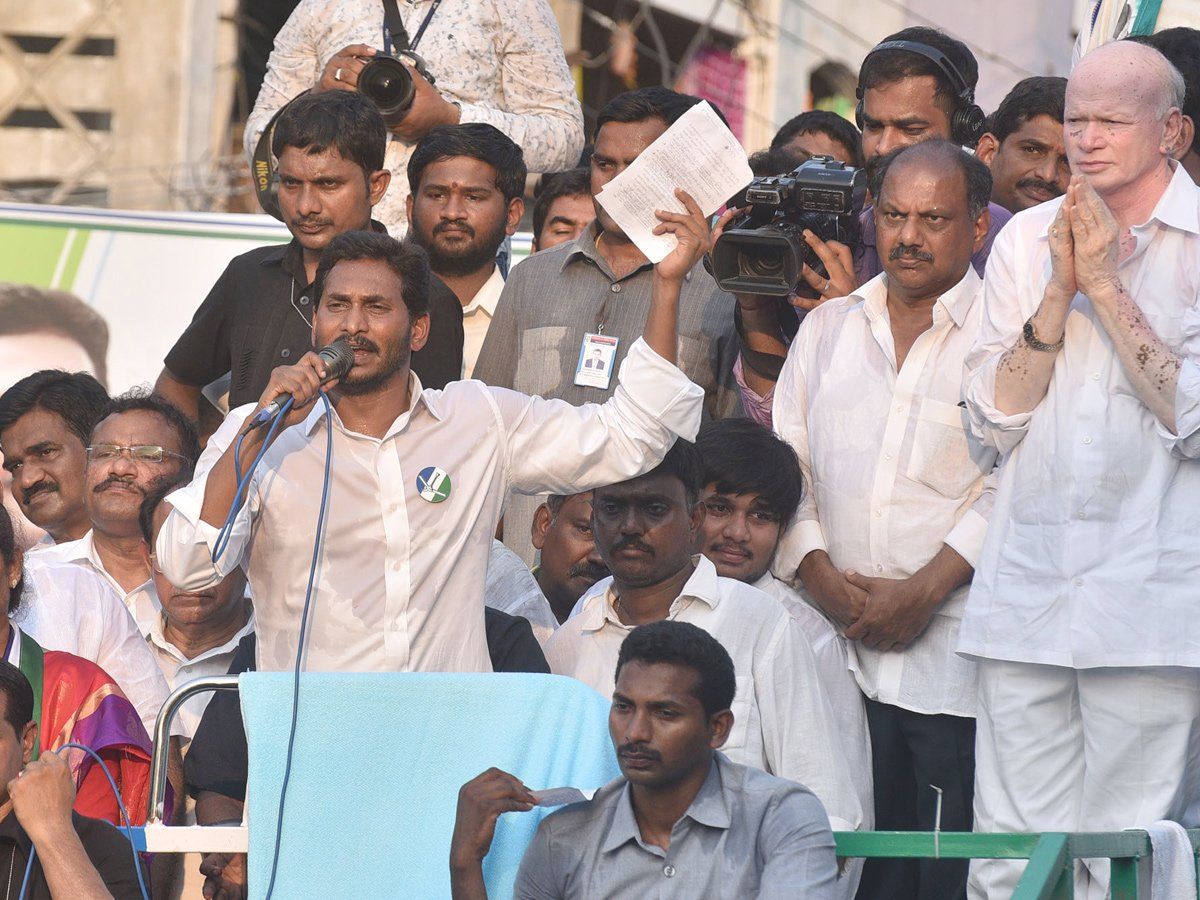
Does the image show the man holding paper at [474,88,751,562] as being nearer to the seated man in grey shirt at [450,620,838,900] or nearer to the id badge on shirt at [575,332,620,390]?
the id badge on shirt at [575,332,620,390]

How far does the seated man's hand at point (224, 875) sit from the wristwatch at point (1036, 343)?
6.87 ft

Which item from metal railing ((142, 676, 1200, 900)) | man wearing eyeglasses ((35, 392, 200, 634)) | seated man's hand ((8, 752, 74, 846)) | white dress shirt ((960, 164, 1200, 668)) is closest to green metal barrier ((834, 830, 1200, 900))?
metal railing ((142, 676, 1200, 900))

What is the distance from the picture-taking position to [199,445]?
246 inches

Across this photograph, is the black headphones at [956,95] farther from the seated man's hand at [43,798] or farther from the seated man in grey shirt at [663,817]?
the seated man's hand at [43,798]

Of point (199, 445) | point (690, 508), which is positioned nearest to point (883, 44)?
point (690, 508)

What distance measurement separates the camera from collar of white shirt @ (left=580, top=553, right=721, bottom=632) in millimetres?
5039

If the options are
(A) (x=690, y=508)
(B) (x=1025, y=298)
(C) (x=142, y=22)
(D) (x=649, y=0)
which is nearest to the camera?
(B) (x=1025, y=298)

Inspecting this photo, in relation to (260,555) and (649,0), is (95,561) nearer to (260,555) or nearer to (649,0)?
(260,555)

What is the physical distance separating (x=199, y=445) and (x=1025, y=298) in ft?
8.53

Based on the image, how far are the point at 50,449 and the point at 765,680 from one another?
288cm

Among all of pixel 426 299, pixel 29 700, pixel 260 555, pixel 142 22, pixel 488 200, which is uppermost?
pixel 142 22

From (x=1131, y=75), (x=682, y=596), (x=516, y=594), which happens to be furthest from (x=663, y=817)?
(x=1131, y=75)

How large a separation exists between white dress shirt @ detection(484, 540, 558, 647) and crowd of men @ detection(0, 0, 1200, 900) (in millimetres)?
12

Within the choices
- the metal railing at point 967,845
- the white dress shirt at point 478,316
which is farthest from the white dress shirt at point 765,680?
the white dress shirt at point 478,316
